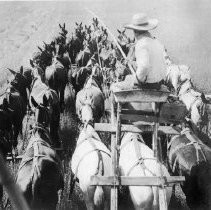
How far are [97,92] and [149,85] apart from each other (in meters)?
4.39

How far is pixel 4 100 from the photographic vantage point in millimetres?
7875

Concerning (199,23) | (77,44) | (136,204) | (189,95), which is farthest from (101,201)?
(199,23)

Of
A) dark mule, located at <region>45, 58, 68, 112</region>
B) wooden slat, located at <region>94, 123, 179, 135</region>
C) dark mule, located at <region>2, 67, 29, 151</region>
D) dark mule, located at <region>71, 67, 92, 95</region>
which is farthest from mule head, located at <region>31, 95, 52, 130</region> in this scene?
dark mule, located at <region>71, 67, 92, 95</region>

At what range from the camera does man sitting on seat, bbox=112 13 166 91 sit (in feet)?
14.3

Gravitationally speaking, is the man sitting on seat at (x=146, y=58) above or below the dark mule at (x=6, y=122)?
above

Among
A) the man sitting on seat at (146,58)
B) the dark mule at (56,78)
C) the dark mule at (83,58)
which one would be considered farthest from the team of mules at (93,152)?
the dark mule at (83,58)

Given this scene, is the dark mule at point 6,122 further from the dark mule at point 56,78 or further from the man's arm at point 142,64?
the man's arm at point 142,64

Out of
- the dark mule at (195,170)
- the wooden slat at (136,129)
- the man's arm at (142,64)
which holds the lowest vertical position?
the dark mule at (195,170)

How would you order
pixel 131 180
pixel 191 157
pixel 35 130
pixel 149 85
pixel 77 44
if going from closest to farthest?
1. pixel 131 180
2. pixel 149 85
3. pixel 191 157
4. pixel 35 130
5. pixel 77 44

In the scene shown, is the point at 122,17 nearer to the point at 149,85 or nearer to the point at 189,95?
the point at 189,95

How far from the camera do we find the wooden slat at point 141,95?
4.15m

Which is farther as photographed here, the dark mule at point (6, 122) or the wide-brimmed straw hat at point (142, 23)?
the dark mule at point (6, 122)

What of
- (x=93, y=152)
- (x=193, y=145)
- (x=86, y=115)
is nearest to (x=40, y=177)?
(x=93, y=152)

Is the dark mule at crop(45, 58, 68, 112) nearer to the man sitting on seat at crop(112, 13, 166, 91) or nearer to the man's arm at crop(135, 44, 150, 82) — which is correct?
the man sitting on seat at crop(112, 13, 166, 91)
